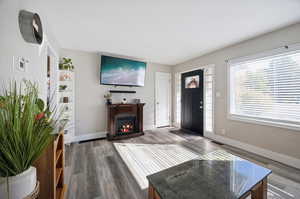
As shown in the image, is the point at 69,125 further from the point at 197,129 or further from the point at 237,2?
the point at 237,2

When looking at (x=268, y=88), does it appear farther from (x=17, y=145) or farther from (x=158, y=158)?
(x=17, y=145)

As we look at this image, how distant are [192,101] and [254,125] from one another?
1681 millimetres

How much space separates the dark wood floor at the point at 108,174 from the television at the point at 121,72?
176 centimetres

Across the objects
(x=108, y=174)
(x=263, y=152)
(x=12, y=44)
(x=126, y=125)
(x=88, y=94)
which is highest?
→ (x=12, y=44)

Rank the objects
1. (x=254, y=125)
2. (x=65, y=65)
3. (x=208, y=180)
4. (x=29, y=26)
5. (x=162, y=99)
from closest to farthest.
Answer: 1. (x=208, y=180)
2. (x=29, y=26)
3. (x=254, y=125)
4. (x=65, y=65)
5. (x=162, y=99)

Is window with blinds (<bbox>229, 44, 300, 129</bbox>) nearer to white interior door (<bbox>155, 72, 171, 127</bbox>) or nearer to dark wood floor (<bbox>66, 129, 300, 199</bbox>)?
dark wood floor (<bbox>66, 129, 300, 199</bbox>)

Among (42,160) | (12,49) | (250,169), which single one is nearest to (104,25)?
(12,49)

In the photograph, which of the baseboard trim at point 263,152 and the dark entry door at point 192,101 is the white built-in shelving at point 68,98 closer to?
the dark entry door at point 192,101

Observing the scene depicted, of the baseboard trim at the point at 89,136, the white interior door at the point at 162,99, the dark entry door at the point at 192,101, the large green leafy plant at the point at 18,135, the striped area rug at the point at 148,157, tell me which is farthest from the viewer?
the white interior door at the point at 162,99

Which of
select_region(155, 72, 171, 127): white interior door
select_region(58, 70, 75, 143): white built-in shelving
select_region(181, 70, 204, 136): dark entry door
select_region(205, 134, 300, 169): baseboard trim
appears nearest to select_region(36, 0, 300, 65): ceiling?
select_region(58, 70, 75, 143): white built-in shelving

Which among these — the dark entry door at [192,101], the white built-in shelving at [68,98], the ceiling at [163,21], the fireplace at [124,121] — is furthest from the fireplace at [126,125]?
the ceiling at [163,21]

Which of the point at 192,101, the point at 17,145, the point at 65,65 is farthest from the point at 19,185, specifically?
the point at 192,101

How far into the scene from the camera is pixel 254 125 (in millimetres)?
2496

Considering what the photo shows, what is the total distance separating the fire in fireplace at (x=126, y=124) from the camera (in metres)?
3.52
